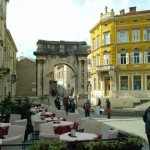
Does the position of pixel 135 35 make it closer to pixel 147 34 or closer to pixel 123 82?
pixel 147 34

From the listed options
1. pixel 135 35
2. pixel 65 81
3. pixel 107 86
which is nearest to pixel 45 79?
pixel 107 86

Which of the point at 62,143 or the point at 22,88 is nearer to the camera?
the point at 62,143

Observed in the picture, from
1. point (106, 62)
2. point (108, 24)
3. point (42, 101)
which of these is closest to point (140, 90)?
point (106, 62)

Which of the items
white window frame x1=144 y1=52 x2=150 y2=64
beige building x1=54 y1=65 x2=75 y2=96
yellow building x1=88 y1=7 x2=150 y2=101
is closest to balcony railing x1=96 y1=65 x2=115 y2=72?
yellow building x1=88 y1=7 x2=150 y2=101

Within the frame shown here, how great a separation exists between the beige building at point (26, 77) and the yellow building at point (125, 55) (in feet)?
49.5

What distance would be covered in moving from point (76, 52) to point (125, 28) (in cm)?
948

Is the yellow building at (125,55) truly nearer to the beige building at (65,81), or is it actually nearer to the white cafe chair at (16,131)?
the beige building at (65,81)

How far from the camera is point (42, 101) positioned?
3728 cm

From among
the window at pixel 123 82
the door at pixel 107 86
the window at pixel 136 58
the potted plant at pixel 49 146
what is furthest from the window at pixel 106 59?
the potted plant at pixel 49 146

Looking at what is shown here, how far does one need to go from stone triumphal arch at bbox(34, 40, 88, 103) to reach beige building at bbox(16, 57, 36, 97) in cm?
1694

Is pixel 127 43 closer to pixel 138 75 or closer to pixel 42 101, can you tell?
pixel 138 75

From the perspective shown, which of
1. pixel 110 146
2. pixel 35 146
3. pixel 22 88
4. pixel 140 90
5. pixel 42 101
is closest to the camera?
pixel 35 146

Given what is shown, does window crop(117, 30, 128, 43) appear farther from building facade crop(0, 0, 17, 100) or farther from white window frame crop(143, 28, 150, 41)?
building facade crop(0, 0, 17, 100)

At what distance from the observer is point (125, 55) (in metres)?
44.4
